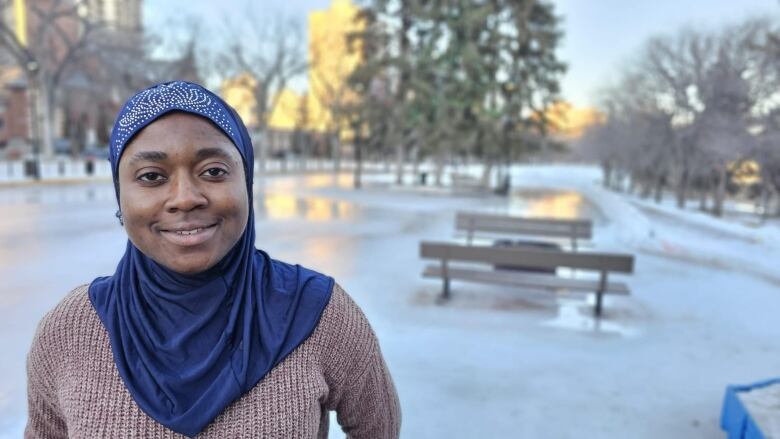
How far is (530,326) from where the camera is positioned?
5.34 meters

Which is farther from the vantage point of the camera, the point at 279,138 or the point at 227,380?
the point at 279,138

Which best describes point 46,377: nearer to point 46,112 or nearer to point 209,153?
point 209,153

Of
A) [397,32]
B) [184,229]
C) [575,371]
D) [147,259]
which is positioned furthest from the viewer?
[397,32]

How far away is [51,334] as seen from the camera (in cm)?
122

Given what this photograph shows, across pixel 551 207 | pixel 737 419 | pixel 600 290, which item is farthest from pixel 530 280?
pixel 551 207

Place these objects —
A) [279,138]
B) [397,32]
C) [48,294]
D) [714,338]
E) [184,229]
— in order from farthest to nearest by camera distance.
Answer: [279,138], [397,32], [48,294], [714,338], [184,229]

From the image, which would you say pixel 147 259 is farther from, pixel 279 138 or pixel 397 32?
pixel 279 138

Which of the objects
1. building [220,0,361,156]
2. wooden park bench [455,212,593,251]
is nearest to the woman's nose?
wooden park bench [455,212,593,251]

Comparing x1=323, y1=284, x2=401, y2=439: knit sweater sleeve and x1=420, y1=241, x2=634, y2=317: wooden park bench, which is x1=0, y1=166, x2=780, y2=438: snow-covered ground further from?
x1=323, y1=284, x2=401, y2=439: knit sweater sleeve

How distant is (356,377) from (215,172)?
2.04ft

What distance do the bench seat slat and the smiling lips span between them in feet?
16.3

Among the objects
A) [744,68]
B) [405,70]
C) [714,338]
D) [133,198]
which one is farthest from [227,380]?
[744,68]

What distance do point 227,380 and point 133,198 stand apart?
446 mm

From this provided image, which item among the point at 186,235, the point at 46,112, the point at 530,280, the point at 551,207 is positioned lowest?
the point at 551,207
